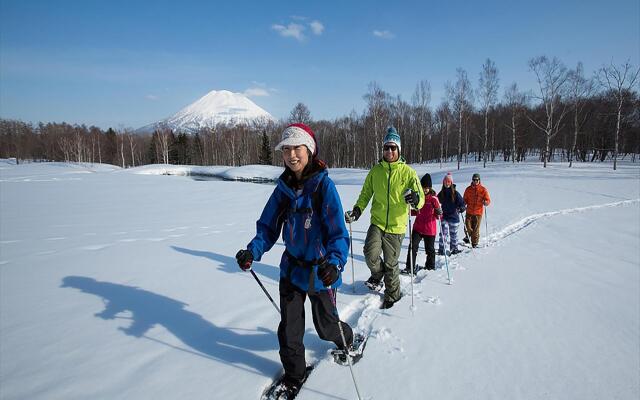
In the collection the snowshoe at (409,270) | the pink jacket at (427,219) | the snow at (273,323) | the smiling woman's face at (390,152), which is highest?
the smiling woman's face at (390,152)

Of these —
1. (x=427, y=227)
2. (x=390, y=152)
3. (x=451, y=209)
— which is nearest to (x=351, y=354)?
(x=390, y=152)

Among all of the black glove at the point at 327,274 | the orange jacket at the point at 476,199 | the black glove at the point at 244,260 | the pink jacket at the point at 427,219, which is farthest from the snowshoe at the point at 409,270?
the black glove at the point at 244,260

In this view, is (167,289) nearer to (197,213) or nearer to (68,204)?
(197,213)

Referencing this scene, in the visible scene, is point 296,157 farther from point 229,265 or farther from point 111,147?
point 111,147

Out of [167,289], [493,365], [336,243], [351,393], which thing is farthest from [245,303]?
Result: [493,365]

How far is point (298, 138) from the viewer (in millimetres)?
2350

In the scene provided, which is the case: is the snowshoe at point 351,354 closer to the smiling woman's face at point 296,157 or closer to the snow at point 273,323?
the snow at point 273,323

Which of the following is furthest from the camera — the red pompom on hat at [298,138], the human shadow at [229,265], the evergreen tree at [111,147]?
the evergreen tree at [111,147]

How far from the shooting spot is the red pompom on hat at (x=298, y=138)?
2.30 meters

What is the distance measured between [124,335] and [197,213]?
29.9 ft

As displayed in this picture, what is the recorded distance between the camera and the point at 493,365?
9.00 ft

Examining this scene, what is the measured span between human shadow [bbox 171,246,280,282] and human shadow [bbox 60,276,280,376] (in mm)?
1410

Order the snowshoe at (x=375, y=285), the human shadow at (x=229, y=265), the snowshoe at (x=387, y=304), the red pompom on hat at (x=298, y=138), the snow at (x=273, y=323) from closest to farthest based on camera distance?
the red pompom on hat at (x=298, y=138), the snow at (x=273, y=323), the snowshoe at (x=387, y=304), the snowshoe at (x=375, y=285), the human shadow at (x=229, y=265)

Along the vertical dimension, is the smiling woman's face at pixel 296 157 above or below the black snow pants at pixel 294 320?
above
